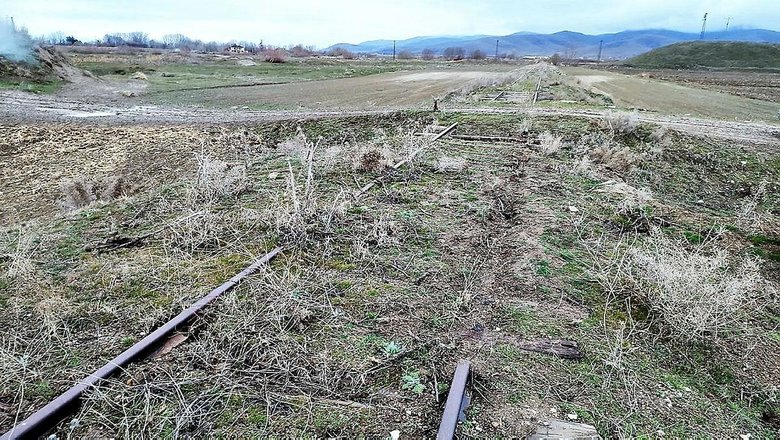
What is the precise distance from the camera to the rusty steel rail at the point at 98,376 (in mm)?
2910

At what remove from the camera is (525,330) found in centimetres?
411

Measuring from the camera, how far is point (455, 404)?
10.3ft

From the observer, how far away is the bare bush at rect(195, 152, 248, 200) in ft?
23.1

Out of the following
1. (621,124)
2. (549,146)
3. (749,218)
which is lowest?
(749,218)

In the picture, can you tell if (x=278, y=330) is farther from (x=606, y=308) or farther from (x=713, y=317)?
(x=713, y=317)

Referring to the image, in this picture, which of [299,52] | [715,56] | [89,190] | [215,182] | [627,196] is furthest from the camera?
[299,52]

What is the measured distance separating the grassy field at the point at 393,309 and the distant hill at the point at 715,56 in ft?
271

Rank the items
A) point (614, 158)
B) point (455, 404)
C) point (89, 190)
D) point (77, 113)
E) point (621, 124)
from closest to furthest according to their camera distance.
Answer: point (455, 404) < point (614, 158) < point (89, 190) < point (621, 124) < point (77, 113)

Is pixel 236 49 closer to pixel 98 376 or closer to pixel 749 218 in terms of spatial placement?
pixel 749 218

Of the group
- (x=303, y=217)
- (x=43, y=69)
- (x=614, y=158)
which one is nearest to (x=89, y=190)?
(x=303, y=217)

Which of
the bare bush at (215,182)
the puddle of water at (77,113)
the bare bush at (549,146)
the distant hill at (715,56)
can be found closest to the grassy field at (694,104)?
the bare bush at (549,146)

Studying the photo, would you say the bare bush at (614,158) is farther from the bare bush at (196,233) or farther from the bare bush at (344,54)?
the bare bush at (344,54)

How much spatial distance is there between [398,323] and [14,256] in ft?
13.4

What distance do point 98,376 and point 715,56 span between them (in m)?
102
